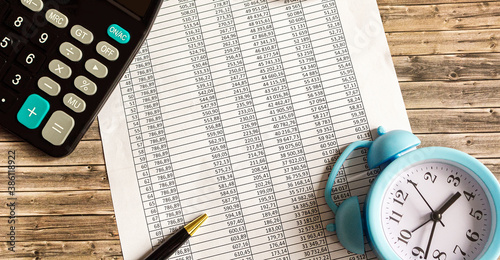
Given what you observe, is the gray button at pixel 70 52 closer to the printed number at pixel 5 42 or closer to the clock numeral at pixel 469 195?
the printed number at pixel 5 42

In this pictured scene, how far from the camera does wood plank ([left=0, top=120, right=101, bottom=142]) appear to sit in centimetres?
56

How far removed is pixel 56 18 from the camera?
529mm

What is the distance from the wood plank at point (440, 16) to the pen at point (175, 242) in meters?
0.38

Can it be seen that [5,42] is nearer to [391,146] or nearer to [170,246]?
[170,246]

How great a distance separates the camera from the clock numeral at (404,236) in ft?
1.62

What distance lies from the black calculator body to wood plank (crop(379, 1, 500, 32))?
337 mm

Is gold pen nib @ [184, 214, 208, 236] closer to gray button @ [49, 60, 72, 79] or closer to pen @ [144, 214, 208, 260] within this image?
pen @ [144, 214, 208, 260]

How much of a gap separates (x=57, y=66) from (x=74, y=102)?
5cm

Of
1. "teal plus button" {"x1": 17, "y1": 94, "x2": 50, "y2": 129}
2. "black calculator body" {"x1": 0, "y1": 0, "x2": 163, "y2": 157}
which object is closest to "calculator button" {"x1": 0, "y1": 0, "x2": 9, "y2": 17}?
"black calculator body" {"x1": 0, "y1": 0, "x2": 163, "y2": 157}

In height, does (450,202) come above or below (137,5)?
below

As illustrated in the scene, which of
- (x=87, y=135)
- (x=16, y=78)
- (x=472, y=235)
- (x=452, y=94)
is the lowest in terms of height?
(x=472, y=235)

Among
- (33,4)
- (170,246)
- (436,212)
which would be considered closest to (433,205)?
(436,212)

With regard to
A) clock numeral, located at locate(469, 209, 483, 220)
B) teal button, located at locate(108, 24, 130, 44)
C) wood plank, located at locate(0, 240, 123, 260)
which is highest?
teal button, located at locate(108, 24, 130, 44)

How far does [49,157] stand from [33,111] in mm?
72
